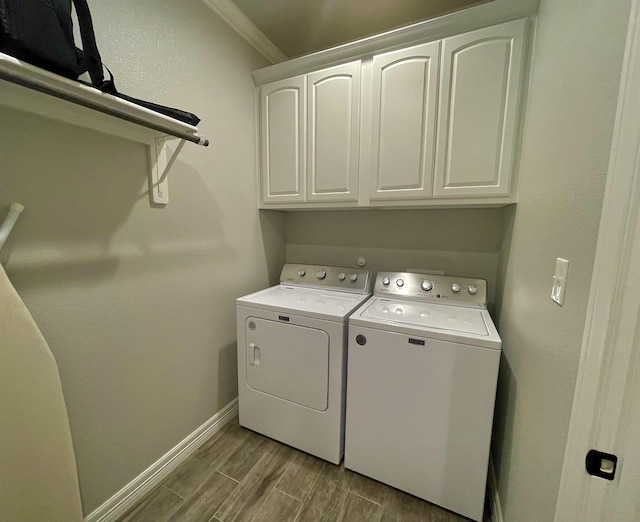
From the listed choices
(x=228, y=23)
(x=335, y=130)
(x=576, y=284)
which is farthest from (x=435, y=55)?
(x=576, y=284)

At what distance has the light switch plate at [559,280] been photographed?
0.72 m

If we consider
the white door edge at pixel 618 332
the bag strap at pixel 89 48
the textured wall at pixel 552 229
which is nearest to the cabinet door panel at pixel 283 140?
the bag strap at pixel 89 48

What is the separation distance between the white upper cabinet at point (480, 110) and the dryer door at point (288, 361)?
1.15 m

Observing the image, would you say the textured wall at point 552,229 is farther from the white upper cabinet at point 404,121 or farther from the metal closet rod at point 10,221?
the metal closet rod at point 10,221

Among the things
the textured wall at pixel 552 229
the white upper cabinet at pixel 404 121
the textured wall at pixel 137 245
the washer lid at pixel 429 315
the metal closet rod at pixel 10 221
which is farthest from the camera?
the white upper cabinet at pixel 404 121

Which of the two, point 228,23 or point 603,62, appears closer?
point 603,62

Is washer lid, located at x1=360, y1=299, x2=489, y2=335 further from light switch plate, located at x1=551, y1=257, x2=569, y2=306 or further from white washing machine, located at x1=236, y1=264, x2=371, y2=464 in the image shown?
light switch plate, located at x1=551, y1=257, x2=569, y2=306

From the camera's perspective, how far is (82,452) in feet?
3.67

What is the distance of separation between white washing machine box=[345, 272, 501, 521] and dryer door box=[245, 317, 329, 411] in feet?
0.56

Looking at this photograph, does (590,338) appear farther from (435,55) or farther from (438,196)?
(435,55)

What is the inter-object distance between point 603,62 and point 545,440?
1009 mm

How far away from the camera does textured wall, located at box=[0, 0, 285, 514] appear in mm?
982

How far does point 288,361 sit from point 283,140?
1.49 metres

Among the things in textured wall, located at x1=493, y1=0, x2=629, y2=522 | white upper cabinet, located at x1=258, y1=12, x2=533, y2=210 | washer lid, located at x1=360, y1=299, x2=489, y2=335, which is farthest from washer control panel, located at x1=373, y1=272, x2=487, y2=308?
white upper cabinet, located at x1=258, y1=12, x2=533, y2=210
